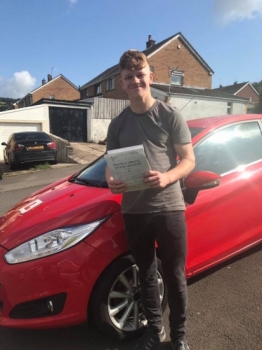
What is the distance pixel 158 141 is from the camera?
6.59 feet

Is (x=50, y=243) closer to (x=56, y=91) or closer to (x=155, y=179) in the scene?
(x=155, y=179)

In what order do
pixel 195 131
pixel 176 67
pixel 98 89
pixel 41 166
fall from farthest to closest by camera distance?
pixel 98 89 < pixel 176 67 < pixel 41 166 < pixel 195 131

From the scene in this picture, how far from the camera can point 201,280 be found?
319cm

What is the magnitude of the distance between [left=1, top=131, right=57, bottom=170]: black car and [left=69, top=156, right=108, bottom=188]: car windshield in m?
9.94

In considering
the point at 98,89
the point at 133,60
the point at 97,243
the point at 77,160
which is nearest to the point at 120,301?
the point at 97,243

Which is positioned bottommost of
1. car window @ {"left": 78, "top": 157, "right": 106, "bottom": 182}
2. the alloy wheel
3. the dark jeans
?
the alloy wheel

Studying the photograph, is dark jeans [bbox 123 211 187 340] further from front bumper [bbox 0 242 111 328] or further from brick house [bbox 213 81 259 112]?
brick house [bbox 213 81 259 112]

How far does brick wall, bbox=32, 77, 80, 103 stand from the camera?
1823 inches

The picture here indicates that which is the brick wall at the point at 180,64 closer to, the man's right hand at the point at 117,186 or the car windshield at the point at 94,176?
the car windshield at the point at 94,176

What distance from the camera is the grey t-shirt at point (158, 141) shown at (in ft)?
6.56

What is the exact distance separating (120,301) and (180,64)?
30.8 meters

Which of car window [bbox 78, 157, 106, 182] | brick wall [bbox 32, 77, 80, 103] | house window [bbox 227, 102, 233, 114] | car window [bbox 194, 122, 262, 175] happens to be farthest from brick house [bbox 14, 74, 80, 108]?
car window [bbox 194, 122, 262, 175]

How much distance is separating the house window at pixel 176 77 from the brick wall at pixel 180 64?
33 cm

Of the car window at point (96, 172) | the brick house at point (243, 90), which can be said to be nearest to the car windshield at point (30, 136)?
A: the car window at point (96, 172)
